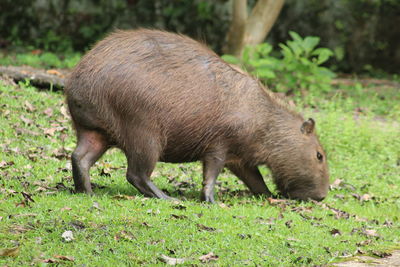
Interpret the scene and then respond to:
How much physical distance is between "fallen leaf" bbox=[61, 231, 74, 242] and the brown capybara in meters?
1.35

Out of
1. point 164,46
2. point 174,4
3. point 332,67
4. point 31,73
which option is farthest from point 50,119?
point 332,67

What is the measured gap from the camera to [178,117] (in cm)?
620

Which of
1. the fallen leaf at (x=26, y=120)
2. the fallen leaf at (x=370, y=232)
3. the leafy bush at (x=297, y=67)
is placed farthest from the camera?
the leafy bush at (x=297, y=67)

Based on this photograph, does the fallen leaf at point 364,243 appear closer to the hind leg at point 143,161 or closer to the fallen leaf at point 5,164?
the hind leg at point 143,161

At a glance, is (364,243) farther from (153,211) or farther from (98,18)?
(98,18)

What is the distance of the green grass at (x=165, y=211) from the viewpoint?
4.61 metres

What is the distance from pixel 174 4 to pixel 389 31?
16.8 feet

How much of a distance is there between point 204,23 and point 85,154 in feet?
32.9

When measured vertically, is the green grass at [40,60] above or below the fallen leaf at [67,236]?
below

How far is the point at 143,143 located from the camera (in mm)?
6027

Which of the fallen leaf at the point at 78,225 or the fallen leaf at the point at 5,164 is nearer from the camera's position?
the fallen leaf at the point at 78,225

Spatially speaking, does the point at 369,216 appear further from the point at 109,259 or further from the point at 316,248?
the point at 109,259

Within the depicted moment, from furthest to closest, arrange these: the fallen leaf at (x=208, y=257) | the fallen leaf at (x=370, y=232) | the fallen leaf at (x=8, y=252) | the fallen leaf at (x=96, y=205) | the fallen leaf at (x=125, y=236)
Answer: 1. the fallen leaf at (x=370, y=232)
2. the fallen leaf at (x=96, y=205)
3. the fallen leaf at (x=125, y=236)
4. the fallen leaf at (x=208, y=257)
5. the fallen leaf at (x=8, y=252)

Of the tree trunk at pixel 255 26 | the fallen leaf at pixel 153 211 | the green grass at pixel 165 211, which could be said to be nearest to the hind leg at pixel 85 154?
the green grass at pixel 165 211
